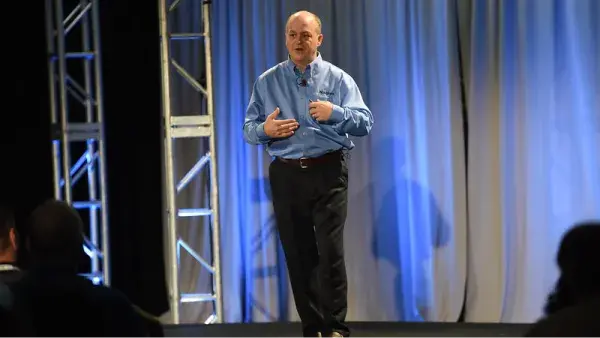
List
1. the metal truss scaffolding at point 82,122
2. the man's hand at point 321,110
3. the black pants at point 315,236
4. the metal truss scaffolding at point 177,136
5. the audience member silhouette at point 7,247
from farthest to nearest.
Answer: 1. the metal truss scaffolding at point 82,122
2. the metal truss scaffolding at point 177,136
3. the black pants at point 315,236
4. the man's hand at point 321,110
5. the audience member silhouette at point 7,247

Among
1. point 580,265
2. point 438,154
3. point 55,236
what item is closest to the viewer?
point 580,265

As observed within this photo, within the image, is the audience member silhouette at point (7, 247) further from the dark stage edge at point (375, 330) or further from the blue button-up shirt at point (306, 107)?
the dark stage edge at point (375, 330)

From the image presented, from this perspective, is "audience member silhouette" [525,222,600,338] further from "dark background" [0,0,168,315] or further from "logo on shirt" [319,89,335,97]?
"dark background" [0,0,168,315]

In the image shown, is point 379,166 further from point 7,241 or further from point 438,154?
point 7,241

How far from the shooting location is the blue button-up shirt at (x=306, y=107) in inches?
138

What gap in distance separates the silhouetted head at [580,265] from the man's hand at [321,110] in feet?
6.33

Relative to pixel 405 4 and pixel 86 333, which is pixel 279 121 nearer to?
pixel 405 4

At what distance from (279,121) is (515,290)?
1.85m

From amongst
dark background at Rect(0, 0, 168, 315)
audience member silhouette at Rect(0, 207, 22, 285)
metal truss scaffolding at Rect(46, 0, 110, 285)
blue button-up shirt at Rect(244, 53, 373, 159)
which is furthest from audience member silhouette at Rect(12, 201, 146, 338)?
dark background at Rect(0, 0, 168, 315)

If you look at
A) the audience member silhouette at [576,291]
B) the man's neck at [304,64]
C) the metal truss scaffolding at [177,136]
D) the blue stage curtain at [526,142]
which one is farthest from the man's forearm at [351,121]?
the audience member silhouette at [576,291]

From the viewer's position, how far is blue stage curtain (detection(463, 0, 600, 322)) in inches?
170

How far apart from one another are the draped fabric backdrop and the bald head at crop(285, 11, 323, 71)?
111 centimetres

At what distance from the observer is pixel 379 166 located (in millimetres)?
4586

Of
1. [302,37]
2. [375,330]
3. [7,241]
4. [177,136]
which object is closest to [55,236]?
[7,241]
